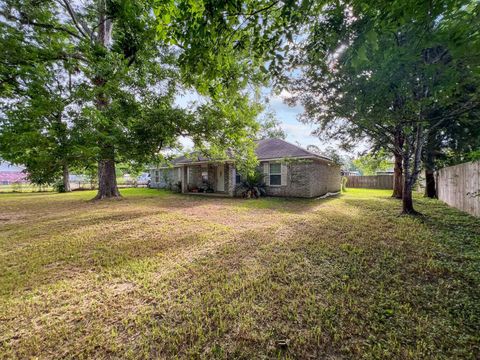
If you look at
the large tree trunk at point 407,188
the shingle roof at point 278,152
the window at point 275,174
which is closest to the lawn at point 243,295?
the large tree trunk at point 407,188

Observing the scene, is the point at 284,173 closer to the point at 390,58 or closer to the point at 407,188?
the point at 407,188

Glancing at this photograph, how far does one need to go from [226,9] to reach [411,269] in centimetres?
480

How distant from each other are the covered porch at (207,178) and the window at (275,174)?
2.78m

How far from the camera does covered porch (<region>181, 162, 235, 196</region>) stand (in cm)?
1531

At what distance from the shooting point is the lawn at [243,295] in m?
1.94

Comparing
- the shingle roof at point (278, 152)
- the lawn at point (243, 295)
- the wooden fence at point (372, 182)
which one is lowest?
the lawn at point (243, 295)

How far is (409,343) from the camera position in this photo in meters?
1.90

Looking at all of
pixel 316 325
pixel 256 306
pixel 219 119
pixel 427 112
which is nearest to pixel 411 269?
pixel 316 325

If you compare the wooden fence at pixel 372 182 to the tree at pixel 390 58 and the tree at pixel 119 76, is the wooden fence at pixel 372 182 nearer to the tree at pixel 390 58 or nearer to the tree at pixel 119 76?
the tree at pixel 390 58

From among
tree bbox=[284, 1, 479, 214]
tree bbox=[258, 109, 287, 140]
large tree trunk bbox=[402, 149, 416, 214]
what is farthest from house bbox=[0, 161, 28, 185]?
tree bbox=[258, 109, 287, 140]

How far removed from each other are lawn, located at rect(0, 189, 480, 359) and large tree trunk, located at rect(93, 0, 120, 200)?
3.51m

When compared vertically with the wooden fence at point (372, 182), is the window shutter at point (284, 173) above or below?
above

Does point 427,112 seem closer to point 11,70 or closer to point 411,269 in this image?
point 411,269

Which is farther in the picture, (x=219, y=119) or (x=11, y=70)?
(x=219, y=119)
